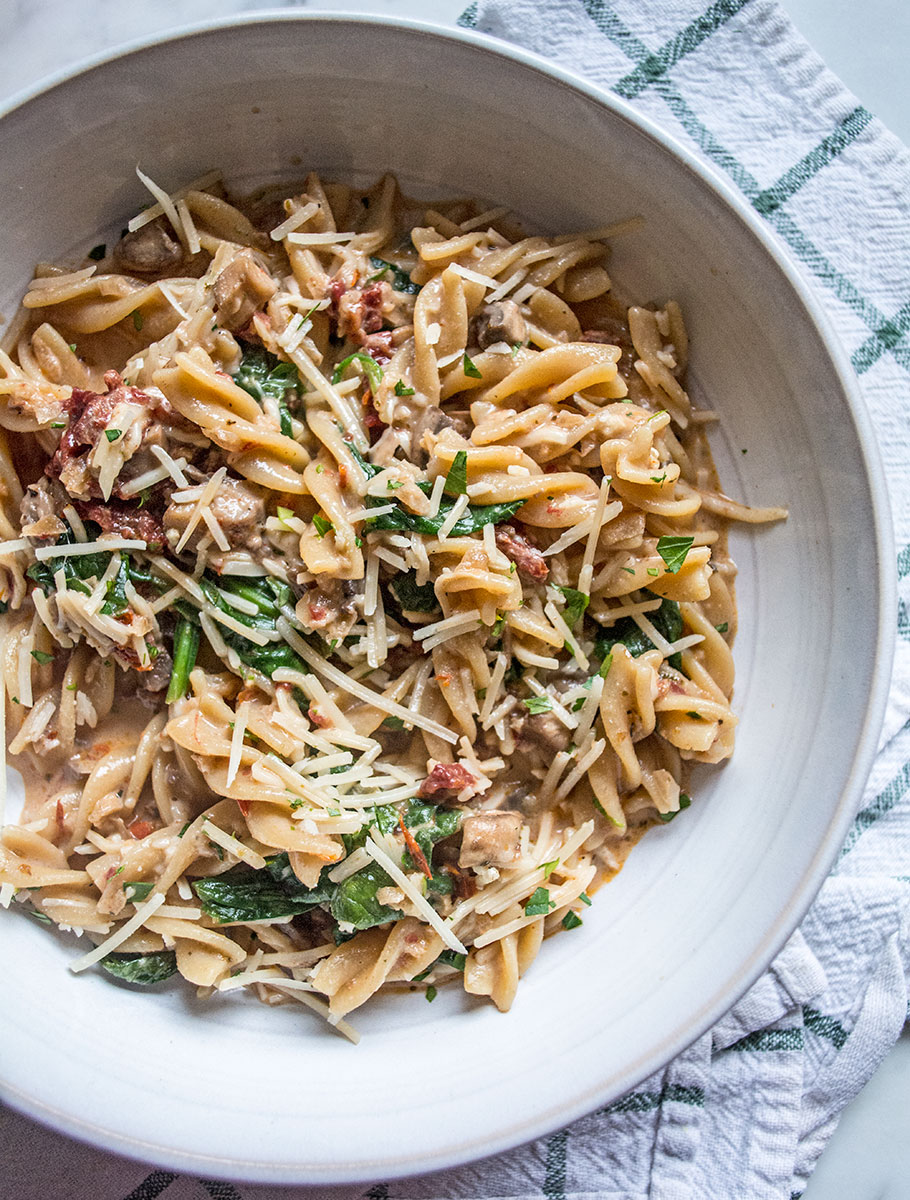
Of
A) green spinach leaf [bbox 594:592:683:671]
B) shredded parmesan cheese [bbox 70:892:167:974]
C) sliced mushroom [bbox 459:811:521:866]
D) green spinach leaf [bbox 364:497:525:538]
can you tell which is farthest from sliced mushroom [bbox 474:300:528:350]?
shredded parmesan cheese [bbox 70:892:167:974]

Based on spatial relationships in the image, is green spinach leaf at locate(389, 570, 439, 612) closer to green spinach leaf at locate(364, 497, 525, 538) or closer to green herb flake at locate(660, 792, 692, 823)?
green spinach leaf at locate(364, 497, 525, 538)

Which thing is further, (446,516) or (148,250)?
(148,250)

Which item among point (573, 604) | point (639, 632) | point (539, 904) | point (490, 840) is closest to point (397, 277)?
point (573, 604)

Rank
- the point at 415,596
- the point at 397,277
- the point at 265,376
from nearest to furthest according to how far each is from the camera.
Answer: the point at 415,596, the point at 265,376, the point at 397,277

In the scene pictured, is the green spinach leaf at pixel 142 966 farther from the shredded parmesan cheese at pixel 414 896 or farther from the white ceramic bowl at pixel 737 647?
the shredded parmesan cheese at pixel 414 896

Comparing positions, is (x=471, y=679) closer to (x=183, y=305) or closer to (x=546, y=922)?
(x=546, y=922)

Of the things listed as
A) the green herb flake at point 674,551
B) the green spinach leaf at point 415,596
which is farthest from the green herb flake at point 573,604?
the green spinach leaf at point 415,596

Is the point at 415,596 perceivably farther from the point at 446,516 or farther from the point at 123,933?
the point at 123,933
